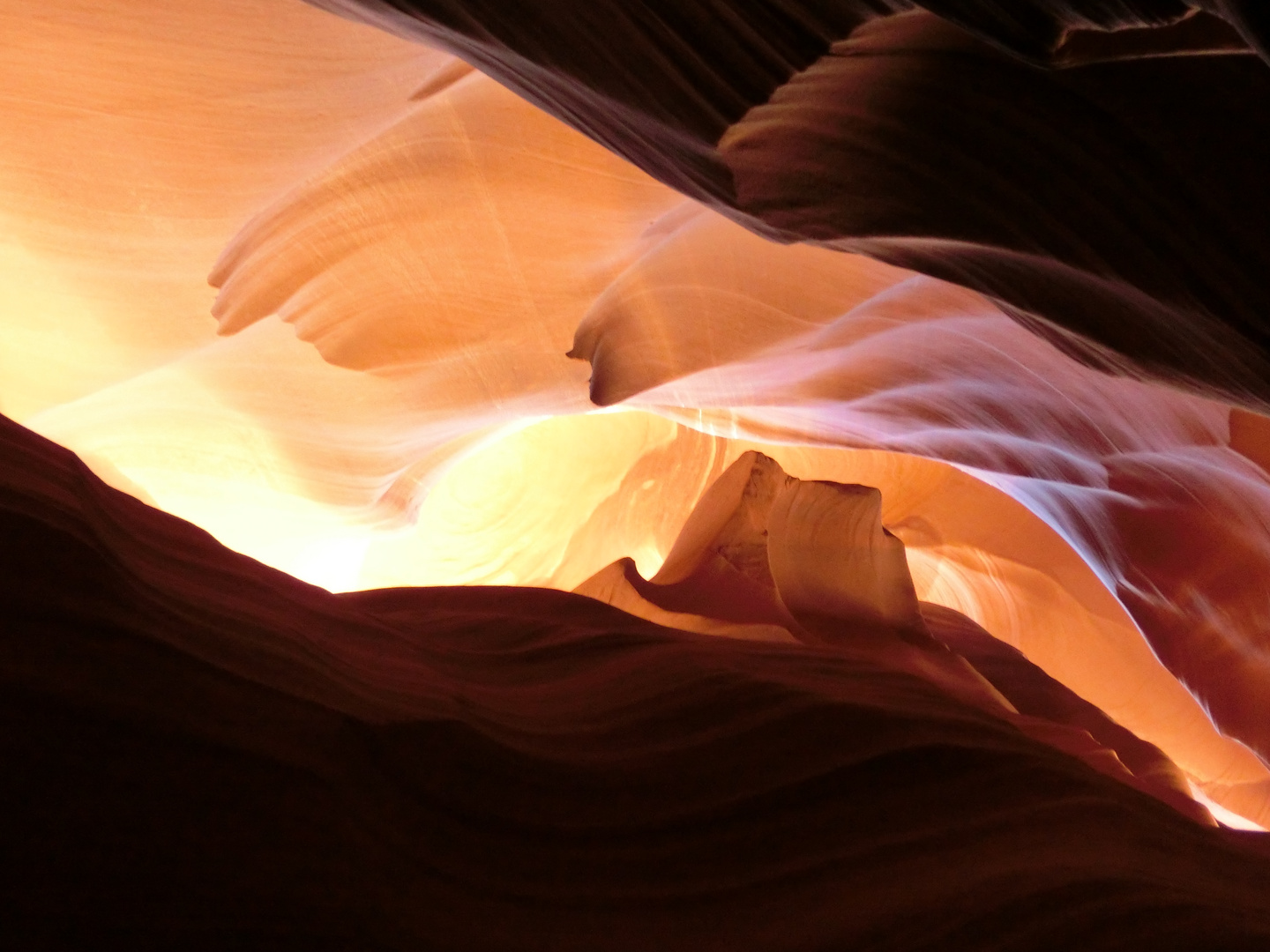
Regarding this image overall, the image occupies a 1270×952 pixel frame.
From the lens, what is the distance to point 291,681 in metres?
1.59

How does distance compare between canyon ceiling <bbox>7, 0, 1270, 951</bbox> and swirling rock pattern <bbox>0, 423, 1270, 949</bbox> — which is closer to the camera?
swirling rock pattern <bbox>0, 423, 1270, 949</bbox>

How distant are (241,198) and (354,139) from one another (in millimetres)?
465

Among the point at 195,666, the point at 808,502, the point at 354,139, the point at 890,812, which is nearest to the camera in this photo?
the point at 195,666

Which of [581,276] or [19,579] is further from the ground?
[581,276]

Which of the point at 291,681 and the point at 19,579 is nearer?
the point at 19,579

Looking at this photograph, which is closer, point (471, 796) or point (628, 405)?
point (471, 796)

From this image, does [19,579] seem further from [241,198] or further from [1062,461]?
[1062,461]

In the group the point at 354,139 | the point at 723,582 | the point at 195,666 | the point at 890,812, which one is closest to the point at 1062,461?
the point at 723,582

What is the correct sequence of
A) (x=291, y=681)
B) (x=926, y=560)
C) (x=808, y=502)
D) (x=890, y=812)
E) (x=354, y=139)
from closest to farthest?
(x=291, y=681)
(x=890, y=812)
(x=354, y=139)
(x=808, y=502)
(x=926, y=560)

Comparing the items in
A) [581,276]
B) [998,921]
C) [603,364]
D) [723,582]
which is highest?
[581,276]

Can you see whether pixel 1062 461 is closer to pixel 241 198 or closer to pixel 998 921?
pixel 998 921

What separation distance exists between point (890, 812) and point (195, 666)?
1.28 meters

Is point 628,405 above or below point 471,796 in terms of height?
above

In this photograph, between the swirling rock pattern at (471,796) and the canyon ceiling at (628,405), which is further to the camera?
the canyon ceiling at (628,405)
